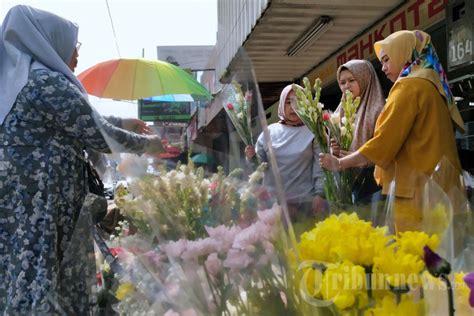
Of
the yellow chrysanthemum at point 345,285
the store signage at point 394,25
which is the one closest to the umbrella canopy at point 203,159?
the yellow chrysanthemum at point 345,285

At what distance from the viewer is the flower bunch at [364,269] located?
2.05 feet

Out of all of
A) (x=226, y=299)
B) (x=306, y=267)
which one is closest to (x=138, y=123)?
(x=226, y=299)

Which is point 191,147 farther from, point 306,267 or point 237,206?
point 306,267

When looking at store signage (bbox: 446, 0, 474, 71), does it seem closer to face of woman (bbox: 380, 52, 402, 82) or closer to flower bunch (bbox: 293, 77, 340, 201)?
face of woman (bbox: 380, 52, 402, 82)

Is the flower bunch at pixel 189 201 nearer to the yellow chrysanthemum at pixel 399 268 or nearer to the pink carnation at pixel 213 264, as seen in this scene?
the pink carnation at pixel 213 264

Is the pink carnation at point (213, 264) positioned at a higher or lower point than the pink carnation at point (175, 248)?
lower

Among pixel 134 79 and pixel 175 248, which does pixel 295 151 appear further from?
pixel 134 79

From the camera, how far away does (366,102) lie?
2.77m

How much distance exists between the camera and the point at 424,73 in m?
2.13

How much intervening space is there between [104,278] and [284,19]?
4215 mm

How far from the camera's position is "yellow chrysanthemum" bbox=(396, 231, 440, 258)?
646 mm

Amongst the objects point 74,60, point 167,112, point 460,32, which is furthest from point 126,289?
point 167,112

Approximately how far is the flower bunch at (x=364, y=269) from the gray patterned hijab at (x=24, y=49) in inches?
57.0

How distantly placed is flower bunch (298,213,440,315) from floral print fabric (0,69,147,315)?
1173mm
